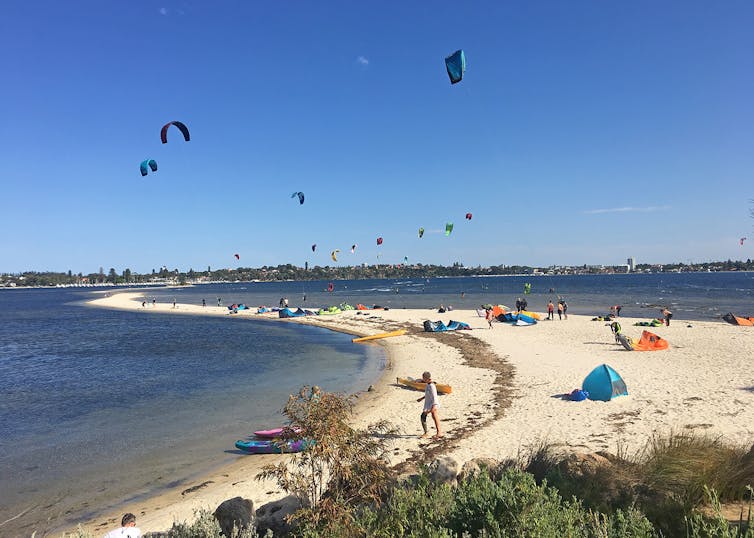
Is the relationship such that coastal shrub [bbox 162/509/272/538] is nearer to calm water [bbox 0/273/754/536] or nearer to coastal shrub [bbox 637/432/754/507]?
coastal shrub [bbox 637/432/754/507]

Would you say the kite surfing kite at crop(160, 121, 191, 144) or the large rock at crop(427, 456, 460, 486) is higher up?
the kite surfing kite at crop(160, 121, 191, 144)

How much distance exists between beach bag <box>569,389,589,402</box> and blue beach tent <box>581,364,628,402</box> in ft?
0.55

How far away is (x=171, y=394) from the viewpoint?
678 inches

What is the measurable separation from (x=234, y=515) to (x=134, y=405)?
41.5 feet

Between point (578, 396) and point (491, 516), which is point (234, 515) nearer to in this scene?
point (491, 516)

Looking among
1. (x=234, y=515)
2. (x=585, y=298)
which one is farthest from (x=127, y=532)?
(x=585, y=298)

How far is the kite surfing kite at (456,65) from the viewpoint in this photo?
38.7ft

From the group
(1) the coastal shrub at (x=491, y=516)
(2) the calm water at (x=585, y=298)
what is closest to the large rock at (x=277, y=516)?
(1) the coastal shrub at (x=491, y=516)

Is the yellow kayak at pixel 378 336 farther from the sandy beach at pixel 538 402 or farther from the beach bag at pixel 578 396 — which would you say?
the beach bag at pixel 578 396

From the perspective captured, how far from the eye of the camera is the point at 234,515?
527 cm

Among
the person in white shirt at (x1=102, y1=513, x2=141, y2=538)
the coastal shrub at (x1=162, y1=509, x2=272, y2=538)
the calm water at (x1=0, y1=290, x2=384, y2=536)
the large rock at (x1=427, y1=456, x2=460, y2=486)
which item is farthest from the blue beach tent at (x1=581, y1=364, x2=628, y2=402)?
the person in white shirt at (x1=102, y1=513, x2=141, y2=538)

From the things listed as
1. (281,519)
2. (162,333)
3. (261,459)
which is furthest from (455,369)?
(162,333)

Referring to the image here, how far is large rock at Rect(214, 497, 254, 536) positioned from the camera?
515cm

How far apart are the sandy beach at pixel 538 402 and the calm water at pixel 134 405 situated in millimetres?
1311
